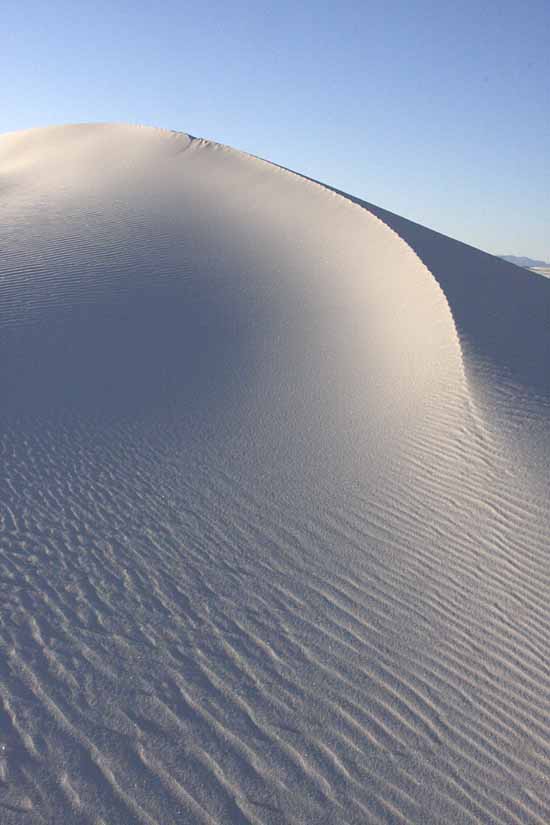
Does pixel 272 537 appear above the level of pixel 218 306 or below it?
below

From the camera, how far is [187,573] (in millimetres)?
6594

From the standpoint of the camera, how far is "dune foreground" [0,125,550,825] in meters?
4.60

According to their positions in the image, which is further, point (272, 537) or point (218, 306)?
point (218, 306)

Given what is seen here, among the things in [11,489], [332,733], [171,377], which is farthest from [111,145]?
[332,733]

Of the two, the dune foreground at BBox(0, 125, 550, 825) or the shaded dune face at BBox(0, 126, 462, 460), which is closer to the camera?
the dune foreground at BBox(0, 125, 550, 825)

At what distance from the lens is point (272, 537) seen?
24.2 feet

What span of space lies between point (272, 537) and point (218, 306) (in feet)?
26.2

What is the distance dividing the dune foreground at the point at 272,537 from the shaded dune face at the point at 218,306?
74mm

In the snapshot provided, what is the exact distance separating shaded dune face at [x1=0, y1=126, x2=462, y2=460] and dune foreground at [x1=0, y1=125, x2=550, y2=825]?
7 cm

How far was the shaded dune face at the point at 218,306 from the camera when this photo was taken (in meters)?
11.0

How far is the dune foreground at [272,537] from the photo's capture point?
15.1 ft

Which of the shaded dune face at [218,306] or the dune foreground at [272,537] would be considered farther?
the shaded dune face at [218,306]

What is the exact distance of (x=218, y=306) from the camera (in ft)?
47.6

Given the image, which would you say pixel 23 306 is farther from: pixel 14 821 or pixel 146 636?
pixel 14 821
